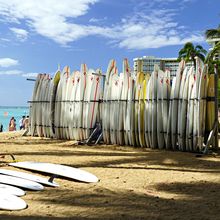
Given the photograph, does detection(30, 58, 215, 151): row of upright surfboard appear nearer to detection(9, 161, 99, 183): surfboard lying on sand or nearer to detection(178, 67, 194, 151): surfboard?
detection(178, 67, 194, 151): surfboard

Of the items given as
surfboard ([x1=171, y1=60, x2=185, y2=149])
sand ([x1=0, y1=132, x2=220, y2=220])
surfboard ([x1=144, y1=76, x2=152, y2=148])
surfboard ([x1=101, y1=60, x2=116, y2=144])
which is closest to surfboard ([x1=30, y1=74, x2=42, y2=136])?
surfboard ([x1=101, y1=60, x2=116, y2=144])

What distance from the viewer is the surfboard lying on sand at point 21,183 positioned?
5430mm

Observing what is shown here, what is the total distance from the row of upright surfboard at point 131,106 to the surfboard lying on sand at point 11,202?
622cm

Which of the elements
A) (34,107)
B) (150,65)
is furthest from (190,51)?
(34,107)

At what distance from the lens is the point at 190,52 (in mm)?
46938

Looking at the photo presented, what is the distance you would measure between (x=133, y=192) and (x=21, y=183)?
1.55 meters

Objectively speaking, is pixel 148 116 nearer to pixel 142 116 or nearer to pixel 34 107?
pixel 142 116

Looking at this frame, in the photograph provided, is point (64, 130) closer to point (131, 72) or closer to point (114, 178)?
point (131, 72)

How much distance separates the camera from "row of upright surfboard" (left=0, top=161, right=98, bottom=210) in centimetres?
454

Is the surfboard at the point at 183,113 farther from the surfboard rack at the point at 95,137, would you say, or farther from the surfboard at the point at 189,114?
the surfboard rack at the point at 95,137

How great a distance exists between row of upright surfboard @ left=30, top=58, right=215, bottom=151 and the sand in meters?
1.49

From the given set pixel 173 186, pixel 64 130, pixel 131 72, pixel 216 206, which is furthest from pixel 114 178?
pixel 64 130

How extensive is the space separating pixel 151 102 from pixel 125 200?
660 cm

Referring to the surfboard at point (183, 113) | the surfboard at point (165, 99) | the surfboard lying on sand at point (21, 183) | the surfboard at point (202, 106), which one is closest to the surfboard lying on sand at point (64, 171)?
the surfboard lying on sand at point (21, 183)
